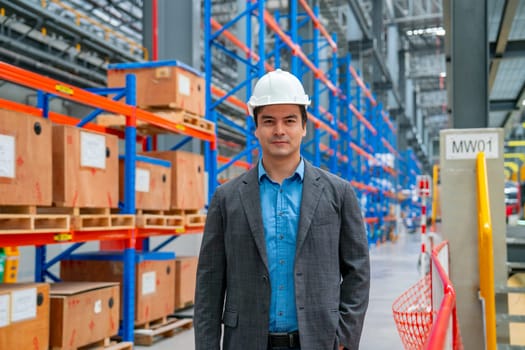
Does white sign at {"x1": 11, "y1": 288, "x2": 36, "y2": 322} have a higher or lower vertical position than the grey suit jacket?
lower

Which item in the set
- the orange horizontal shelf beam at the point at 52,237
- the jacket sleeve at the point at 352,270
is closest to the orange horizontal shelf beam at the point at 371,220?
the orange horizontal shelf beam at the point at 52,237

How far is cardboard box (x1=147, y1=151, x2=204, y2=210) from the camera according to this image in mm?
7125

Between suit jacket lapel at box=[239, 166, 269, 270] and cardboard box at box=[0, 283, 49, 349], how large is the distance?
2.70 meters

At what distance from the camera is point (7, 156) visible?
14.1 ft

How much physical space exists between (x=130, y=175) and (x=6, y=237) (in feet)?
5.97

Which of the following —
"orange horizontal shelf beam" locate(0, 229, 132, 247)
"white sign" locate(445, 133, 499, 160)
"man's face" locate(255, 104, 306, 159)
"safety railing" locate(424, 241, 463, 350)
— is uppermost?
"white sign" locate(445, 133, 499, 160)

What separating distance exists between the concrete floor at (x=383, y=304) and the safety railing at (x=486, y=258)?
2.02m

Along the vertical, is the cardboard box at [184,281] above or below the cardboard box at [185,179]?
below

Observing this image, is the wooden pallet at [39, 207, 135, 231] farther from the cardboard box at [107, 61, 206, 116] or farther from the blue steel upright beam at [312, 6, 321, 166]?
the blue steel upright beam at [312, 6, 321, 166]

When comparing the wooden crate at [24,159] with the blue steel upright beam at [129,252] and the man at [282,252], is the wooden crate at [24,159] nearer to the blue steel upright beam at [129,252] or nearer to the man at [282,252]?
the blue steel upright beam at [129,252]

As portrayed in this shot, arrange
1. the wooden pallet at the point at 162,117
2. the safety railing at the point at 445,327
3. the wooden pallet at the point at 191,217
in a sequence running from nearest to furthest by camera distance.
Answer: the safety railing at the point at 445,327 < the wooden pallet at the point at 162,117 < the wooden pallet at the point at 191,217

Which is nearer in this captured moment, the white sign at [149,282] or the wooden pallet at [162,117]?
the white sign at [149,282]

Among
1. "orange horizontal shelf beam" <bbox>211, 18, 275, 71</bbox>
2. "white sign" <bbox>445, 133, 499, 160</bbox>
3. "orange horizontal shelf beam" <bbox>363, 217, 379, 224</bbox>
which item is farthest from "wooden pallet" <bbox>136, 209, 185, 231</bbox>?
"orange horizontal shelf beam" <bbox>363, 217, 379, 224</bbox>

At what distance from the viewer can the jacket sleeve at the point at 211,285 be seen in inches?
94.5
